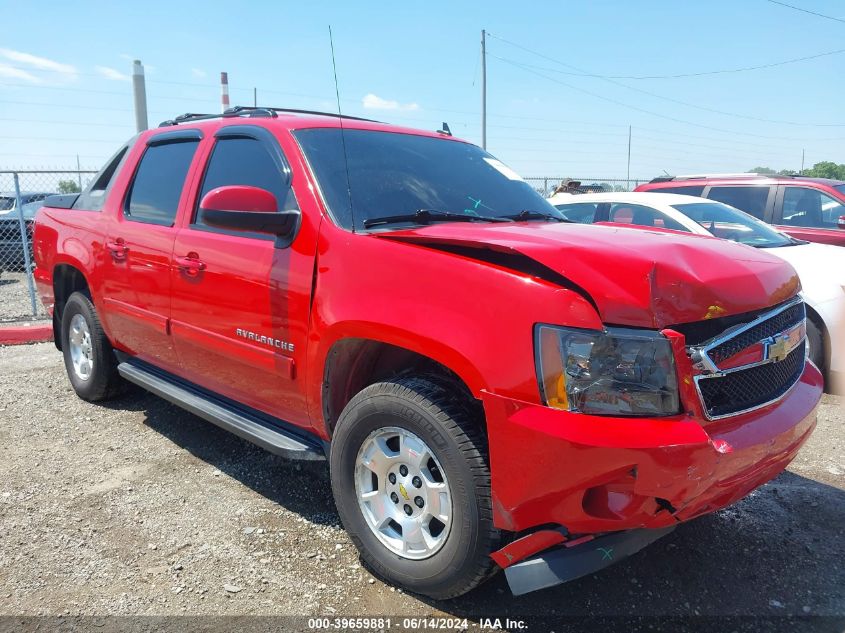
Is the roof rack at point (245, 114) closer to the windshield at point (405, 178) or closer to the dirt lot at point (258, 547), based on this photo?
the windshield at point (405, 178)

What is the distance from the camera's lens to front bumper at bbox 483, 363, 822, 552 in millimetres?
1979

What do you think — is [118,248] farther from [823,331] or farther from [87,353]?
[823,331]

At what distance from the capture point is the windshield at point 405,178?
3004mm

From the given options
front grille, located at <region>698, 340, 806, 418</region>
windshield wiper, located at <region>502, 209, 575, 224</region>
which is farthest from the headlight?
windshield wiper, located at <region>502, 209, 575, 224</region>

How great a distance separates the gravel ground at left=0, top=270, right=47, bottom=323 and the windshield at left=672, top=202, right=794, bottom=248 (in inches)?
309

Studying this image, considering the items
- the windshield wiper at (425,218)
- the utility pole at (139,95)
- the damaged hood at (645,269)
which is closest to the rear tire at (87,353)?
the windshield wiper at (425,218)

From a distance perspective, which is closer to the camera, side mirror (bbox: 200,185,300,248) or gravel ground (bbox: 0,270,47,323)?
side mirror (bbox: 200,185,300,248)

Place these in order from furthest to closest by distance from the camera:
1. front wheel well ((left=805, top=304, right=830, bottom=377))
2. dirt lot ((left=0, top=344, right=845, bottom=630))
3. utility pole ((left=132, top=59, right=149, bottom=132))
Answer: utility pole ((left=132, top=59, right=149, bottom=132)), front wheel well ((left=805, top=304, right=830, bottom=377)), dirt lot ((left=0, top=344, right=845, bottom=630))

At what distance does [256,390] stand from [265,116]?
4.88 ft

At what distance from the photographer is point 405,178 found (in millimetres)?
3266

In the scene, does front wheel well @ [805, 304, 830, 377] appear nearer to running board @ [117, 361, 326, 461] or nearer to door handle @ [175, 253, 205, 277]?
running board @ [117, 361, 326, 461]

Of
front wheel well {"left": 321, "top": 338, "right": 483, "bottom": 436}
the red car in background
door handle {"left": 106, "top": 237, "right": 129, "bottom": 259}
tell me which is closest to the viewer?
front wheel well {"left": 321, "top": 338, "right": 483, "bottom": 436}

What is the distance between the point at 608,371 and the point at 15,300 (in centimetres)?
1017

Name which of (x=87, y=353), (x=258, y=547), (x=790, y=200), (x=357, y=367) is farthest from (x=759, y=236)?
(x=87, y=353)
